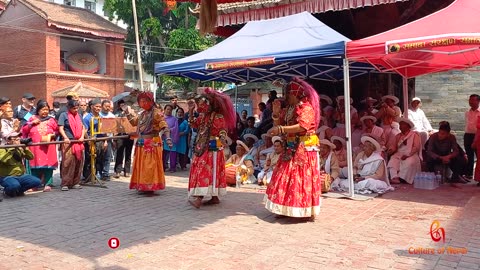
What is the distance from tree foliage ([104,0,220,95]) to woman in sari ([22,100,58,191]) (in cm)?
1585

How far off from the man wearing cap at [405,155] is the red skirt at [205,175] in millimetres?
3808

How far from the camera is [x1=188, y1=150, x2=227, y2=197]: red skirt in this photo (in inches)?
242

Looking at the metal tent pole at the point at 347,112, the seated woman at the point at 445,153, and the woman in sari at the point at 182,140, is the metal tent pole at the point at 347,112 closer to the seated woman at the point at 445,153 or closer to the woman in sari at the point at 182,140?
the seated woman at the point at 445,153

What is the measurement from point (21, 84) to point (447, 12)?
23.4 m

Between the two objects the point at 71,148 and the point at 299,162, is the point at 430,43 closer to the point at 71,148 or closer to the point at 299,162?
the point at 299,162

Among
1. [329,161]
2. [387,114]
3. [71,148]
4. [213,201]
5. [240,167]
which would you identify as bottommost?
[213,201]

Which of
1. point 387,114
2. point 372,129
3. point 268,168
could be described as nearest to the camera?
point 268,168

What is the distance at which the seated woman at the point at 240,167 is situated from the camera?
8273mm

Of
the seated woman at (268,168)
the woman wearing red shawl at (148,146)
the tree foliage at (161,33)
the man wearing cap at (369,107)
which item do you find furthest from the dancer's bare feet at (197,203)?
the tree foliage at (161,33)

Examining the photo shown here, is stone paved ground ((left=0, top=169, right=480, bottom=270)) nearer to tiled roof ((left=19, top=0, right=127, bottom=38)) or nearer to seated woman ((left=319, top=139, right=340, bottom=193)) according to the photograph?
seated woman ((left=319, top=139, right=340, bottom=193))

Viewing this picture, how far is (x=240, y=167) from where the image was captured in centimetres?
842

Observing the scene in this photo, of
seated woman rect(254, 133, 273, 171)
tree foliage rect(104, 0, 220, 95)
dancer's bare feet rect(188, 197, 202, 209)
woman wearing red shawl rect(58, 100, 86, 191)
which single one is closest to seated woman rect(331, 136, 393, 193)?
seated woman rect(254, 133, 273, 171)

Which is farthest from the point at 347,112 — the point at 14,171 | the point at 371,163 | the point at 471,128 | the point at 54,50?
the point at 54,50

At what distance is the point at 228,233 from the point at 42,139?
4.45 meters
